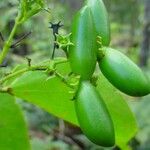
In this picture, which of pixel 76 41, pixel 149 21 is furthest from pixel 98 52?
pixel 149 21

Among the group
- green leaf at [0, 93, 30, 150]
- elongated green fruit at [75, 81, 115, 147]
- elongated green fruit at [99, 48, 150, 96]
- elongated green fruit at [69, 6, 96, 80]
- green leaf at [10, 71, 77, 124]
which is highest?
elongated green fruit at [69, 6, 96, 80]

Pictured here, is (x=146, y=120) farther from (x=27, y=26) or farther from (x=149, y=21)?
(x=149, y=21)

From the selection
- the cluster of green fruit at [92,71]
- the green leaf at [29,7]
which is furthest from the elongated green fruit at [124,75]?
the green leaf at [29,7]

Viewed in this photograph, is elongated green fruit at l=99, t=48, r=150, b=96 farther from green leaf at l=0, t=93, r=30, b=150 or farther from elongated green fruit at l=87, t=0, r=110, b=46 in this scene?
green leaf at l=0, t=93, r=30, b=150

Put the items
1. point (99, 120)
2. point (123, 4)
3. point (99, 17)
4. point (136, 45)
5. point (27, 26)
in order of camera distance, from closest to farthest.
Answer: point (99, 120), point (99, 17), point (27, 26), point (136, 45), point (123, 4)

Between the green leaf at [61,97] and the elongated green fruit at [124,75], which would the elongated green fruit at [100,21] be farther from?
the green leaf at [61,97]

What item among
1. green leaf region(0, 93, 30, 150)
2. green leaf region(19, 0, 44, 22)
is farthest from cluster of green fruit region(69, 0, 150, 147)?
green leaf region(0, 93, 30, 150)
